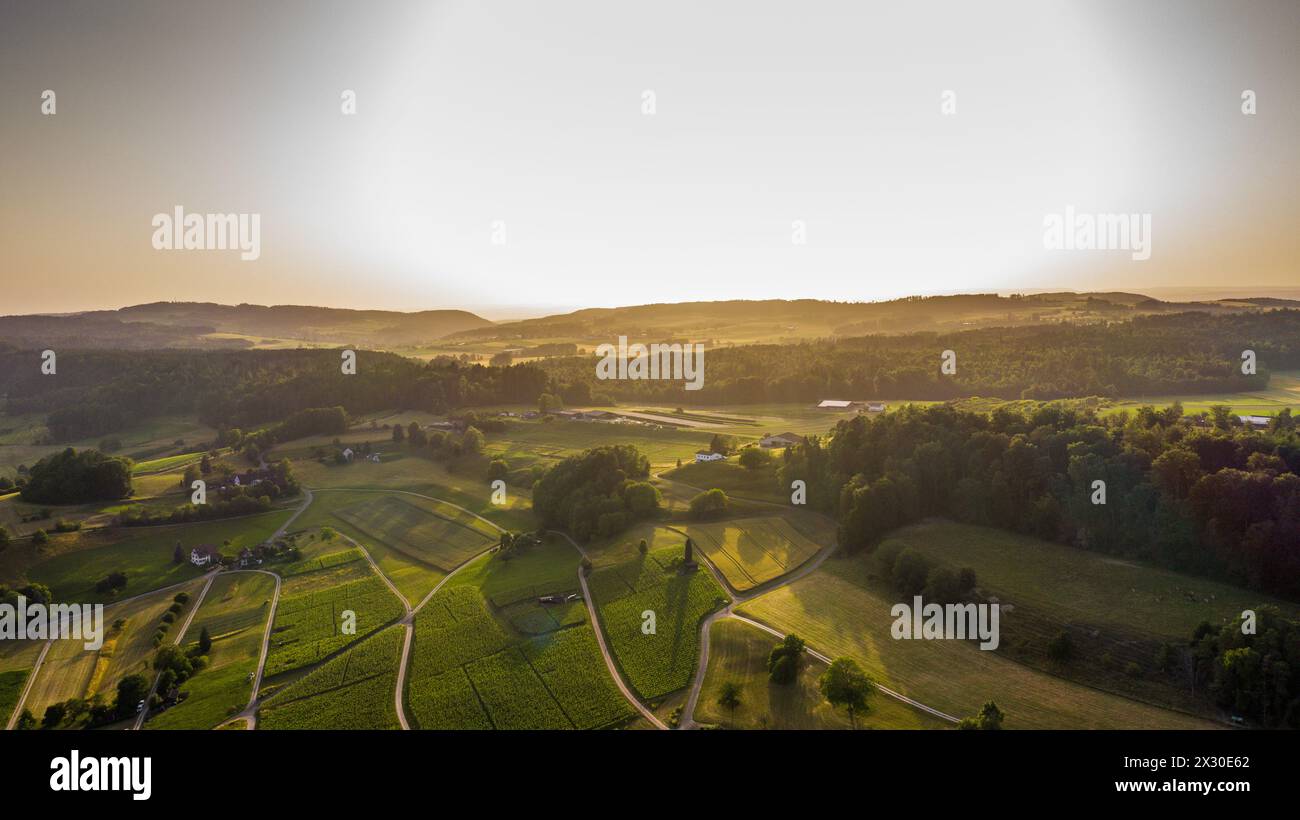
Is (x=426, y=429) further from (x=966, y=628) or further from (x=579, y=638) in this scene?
(x=966, y=628)

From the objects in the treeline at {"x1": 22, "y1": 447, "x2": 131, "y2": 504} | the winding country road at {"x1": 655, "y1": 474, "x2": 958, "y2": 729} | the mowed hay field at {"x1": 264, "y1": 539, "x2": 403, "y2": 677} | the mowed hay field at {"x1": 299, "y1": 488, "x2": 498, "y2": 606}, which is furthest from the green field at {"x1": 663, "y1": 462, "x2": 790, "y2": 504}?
the treeline at {"x1": 22, "y1": 447, "x2": 131, "y2": 504}

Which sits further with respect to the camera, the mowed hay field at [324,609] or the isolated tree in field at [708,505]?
the isolated tree in field at [708,505]

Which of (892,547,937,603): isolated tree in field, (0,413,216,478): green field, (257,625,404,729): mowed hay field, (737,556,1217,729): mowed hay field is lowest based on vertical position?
(257,625,404,729): mowed hay field

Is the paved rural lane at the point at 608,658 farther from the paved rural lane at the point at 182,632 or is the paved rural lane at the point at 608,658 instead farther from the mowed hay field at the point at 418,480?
the paved rural lane at the point at 182,632

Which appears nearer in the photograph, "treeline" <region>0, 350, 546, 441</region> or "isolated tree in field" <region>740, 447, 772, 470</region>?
"isolated tree in field" <region>740, 447, 772, 470</region>

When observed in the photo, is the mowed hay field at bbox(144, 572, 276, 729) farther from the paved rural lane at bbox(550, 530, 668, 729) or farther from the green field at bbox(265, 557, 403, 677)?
the paved rural lane at bbox(550, 530, 668, 729)

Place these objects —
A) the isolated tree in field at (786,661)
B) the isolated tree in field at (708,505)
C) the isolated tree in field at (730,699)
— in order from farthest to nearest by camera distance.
Result: the isolated tree in field at (708,505)
the isolated tree in field at (786,661)
the isolated tree in field at (730,699)

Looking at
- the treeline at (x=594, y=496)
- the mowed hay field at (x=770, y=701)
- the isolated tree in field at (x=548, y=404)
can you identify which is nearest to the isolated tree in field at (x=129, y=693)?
the treeline at (x=594, y=496)

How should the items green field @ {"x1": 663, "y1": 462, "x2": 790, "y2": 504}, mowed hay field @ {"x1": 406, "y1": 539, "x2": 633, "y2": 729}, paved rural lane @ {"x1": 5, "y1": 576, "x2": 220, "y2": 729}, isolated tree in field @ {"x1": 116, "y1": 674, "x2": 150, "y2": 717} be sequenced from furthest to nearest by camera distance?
green field @ {"x1": 663, "y1": 462, "x2": 790, "y2": 504} < isolated tree in field @ {"x1": 116, "y1": 674, "x2": 150, "y2": 717} < paved rural lane @ {"x1": 5, "y1": 576, "x2": 220, "y2": 729} < mowed hay field @ {"x1": 406, "y1": 539, "x2": 633, "y2": 729}
